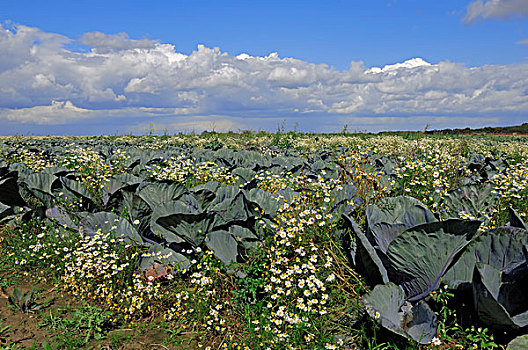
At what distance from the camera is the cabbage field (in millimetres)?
2904

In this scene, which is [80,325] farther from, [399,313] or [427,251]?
[427,251]

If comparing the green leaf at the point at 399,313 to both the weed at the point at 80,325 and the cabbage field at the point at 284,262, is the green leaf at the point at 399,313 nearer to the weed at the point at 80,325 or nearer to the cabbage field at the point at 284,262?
the cabbage field at the point at 284,262

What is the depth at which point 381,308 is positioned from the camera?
2834 millimetres

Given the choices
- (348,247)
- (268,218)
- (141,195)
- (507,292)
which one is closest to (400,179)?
(348,247)

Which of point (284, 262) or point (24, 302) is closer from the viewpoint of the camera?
point (284, 262)

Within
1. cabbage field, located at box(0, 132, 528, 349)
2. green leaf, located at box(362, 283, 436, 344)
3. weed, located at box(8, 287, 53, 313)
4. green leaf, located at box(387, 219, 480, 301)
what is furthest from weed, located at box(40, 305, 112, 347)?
green leaf, located at box(387, 219, 480, 301)

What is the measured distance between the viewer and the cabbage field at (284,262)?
2904mm

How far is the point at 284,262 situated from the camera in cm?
373

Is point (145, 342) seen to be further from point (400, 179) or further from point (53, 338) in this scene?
point (400, 179)

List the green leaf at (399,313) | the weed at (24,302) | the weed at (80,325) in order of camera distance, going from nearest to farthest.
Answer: the green leaf at (399,313) < the weed at (80,325) < the weed at (24,302)

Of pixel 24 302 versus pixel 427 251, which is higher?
pixel 427 251

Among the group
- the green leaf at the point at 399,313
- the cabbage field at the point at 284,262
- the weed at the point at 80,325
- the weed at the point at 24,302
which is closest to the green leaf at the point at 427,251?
the cabbage field at the point at 284,262

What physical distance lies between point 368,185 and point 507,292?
8.15ft

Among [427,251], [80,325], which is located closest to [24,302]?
[80,325]
